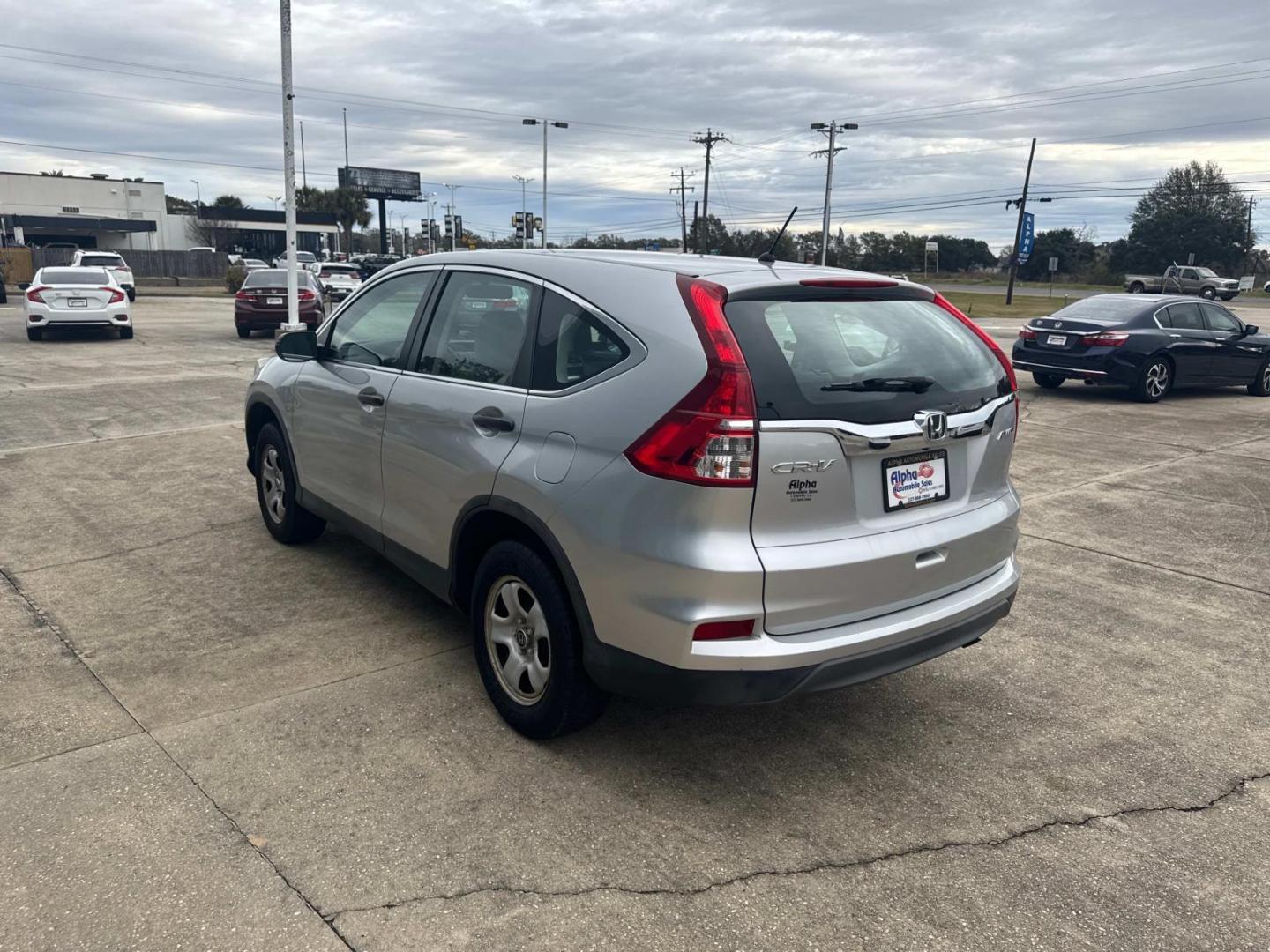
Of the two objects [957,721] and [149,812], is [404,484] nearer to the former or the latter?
[149,812]

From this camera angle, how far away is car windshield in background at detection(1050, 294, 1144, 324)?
44.5ft

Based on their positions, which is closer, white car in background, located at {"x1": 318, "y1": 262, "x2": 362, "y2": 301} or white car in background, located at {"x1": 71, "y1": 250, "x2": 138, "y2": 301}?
white car in background, located at {"x1": 318, "y1": 262, "x2": 362, "y2": 301}

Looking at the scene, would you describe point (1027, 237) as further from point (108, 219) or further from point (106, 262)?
point (108, 219)

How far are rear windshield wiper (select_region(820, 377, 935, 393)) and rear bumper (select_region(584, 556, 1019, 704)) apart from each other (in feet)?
2.45

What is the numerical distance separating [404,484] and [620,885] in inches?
79.1

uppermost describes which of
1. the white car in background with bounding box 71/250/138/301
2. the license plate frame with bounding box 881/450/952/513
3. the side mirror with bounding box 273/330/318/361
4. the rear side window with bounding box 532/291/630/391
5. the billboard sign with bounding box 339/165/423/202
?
the billboard sign with bounding box 339/165/423/202

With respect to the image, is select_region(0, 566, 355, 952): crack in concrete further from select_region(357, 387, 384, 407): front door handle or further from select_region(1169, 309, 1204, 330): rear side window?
select_region(1169, 309, 1204, 330): rear side window

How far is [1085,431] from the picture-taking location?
1081 centimetres

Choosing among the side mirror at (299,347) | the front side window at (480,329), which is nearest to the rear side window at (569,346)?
the front side window at (480,329)

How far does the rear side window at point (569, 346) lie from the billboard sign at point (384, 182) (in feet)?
314

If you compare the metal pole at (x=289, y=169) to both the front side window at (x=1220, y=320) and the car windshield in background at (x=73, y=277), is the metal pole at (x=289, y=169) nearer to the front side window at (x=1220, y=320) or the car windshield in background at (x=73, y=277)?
the car windshield in background at (x=73, y=277)

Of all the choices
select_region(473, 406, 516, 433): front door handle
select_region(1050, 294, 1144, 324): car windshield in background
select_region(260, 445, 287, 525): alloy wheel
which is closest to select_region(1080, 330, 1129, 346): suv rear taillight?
select_region(1050, 294, 1144, 324): car windshield in background

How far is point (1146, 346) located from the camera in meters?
13.1

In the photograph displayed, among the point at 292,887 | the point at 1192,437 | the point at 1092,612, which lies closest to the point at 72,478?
the point at 292,887
